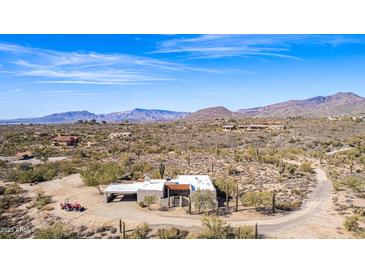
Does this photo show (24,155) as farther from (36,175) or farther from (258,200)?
(258,200)

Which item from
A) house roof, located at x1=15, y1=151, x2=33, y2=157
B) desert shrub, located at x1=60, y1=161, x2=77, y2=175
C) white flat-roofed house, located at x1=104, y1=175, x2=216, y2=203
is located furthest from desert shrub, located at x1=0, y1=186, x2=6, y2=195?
house roof, located at x1=15, y1=151, x2=33, y2=157

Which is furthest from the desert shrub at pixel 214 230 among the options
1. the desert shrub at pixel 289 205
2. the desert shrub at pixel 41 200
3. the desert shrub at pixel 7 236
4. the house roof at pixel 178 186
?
the desert shrub at pixel 41 200

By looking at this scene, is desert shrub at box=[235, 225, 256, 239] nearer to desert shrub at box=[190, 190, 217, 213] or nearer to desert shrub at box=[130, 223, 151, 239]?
desert shrub at box=[190, 190, 217, 213]

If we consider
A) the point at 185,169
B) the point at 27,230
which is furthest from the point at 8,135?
the point at 27,230
